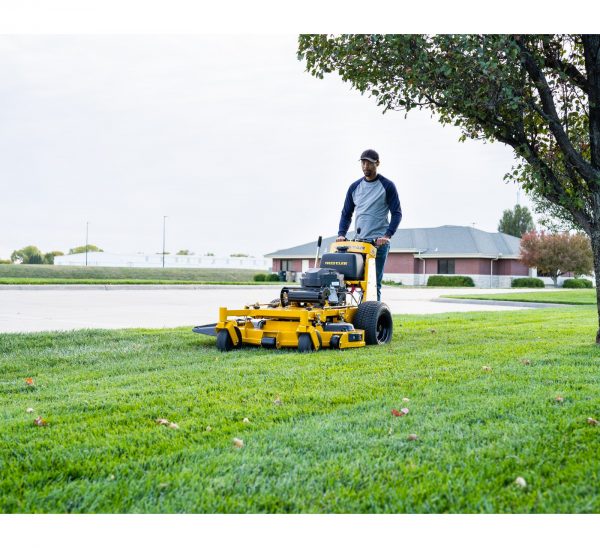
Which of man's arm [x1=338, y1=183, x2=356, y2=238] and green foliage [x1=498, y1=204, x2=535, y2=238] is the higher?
green foliage [x1=498, y1=204, x2=535, y2=238]

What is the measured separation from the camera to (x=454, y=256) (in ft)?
150

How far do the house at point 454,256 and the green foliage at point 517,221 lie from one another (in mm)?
14782

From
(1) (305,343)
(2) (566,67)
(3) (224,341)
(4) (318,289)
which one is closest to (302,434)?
(1) (305,343)

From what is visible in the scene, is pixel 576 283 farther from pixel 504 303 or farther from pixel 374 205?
pixel 374 205

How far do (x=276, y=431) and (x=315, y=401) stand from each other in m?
0.79

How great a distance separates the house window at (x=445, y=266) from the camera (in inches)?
1827

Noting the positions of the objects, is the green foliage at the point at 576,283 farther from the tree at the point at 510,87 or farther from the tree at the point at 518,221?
the tree at the point at 510,87

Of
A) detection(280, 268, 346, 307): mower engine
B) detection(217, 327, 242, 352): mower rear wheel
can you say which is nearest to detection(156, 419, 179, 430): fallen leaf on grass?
detection(217, 327, 242, 352): mower rear wheel

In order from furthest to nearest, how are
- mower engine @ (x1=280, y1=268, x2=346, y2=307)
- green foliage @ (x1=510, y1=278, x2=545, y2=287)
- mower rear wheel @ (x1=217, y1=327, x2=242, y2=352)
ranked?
green foliage @ (x1=510, y1=278, x2=545, y2=287) < mower engine @ (x1=280, y1=268, x2=346, y2=307) < mower rear wheel @ (x1=217, y1=327, x2=242, y2=352)

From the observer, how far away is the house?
45.5 meters

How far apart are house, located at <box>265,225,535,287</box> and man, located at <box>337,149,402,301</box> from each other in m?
36.5

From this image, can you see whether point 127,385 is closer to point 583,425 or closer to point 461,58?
point 583,425

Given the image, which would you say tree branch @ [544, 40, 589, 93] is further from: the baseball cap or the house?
the house

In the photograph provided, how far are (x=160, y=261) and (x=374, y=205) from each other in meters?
52.6
